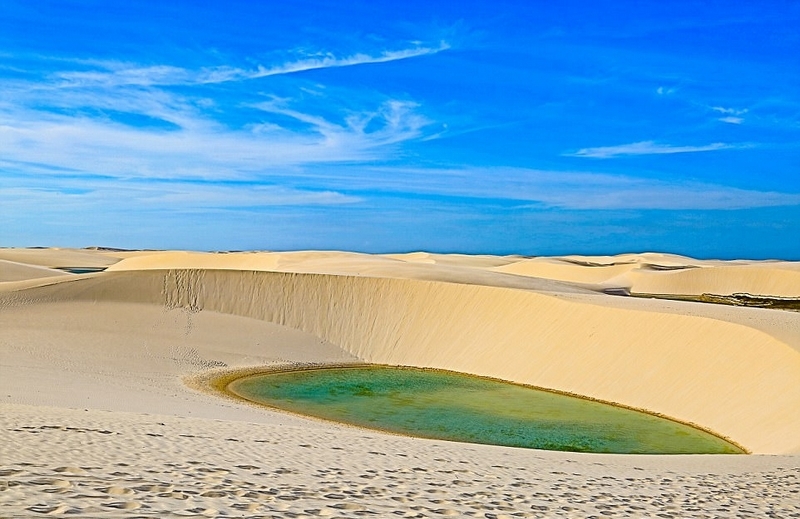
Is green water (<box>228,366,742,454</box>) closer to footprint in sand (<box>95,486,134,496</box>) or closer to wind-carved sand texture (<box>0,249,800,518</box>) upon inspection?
wind-carved sand texture (<box>0,249,800,518</box>)

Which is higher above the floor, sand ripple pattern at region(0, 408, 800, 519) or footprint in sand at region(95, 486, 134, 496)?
footprint in sand at region(95, 486, 134, 496)

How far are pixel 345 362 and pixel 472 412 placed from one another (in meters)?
8.65

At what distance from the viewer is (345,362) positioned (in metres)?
23.6

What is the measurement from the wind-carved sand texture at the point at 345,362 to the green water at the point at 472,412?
3.27 ft

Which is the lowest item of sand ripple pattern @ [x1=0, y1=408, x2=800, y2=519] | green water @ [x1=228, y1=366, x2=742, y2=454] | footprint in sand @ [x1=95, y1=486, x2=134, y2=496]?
green water @ [x1=228, y1=366, x2=742, y2=454]

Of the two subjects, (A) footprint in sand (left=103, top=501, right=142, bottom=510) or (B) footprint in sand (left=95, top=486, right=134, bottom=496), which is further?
(B) footprint in sand (left=95, top=486, right=134, bottom=496)

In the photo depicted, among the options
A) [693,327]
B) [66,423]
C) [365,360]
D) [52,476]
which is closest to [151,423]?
[66,423]

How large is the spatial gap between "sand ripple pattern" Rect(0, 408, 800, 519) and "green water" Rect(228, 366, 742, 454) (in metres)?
3.68

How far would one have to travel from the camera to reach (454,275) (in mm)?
32719

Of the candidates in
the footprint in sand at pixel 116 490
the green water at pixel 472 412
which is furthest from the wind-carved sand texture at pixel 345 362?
the green water at pixel 472 412

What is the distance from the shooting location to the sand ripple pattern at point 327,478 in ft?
16.1

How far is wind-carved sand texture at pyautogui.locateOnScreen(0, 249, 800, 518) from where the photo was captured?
5621 mm

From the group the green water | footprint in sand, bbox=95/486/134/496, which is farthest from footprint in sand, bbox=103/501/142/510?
the green water

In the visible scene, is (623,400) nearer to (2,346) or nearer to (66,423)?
(66,423)
